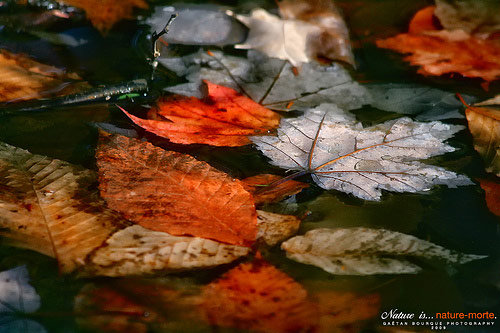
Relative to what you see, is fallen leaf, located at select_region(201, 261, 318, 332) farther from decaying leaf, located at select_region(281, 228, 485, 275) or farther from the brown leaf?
the brown leaf

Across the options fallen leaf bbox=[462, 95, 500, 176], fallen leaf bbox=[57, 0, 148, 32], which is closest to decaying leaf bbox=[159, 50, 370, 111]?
fallen leaf bbox=[462, 95, 500, 176]

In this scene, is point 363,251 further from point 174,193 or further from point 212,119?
point 212,119

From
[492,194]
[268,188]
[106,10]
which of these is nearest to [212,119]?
[268,188]

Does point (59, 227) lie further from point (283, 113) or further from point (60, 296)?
point (283, 113)

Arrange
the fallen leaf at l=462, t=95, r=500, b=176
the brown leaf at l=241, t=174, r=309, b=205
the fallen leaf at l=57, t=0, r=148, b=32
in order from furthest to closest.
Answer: the fallen leaf at l=57, t=0, r=148, b=32
the fallen leaf at l=462, t=95, r=500, b=176
the brown leaf at l=241, t=174, r=309, b=205

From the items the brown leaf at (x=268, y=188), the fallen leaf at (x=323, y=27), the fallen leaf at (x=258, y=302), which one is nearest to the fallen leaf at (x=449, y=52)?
the fallen leaf at (x=323, y=27)
